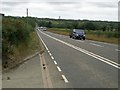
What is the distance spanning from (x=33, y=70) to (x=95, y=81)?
4.77 meters

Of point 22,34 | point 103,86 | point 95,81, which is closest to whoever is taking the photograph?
point 103,86

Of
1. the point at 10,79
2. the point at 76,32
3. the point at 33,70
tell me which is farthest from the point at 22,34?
the point at 76,32

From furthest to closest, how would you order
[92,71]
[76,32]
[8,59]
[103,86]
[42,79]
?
[76,32] < [8,59] < [92,71] < [42,79] < [103,86]

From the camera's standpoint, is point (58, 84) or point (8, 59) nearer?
point (58, 84)

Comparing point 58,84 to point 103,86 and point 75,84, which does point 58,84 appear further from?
point 103,86

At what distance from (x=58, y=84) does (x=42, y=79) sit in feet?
5.12

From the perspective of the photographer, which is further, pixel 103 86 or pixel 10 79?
pixel 10 79

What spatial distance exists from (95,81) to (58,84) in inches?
55.9

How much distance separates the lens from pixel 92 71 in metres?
16.2

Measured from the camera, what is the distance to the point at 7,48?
1938cm

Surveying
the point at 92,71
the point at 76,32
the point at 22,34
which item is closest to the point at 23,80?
the point at 92,71

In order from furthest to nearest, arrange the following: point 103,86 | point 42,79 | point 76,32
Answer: point 76,32 → point 42,79 → point 103,86

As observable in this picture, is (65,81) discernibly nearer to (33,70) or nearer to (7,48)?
(33,70)

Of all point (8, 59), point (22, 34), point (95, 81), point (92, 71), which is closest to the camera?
point (95, 81)
